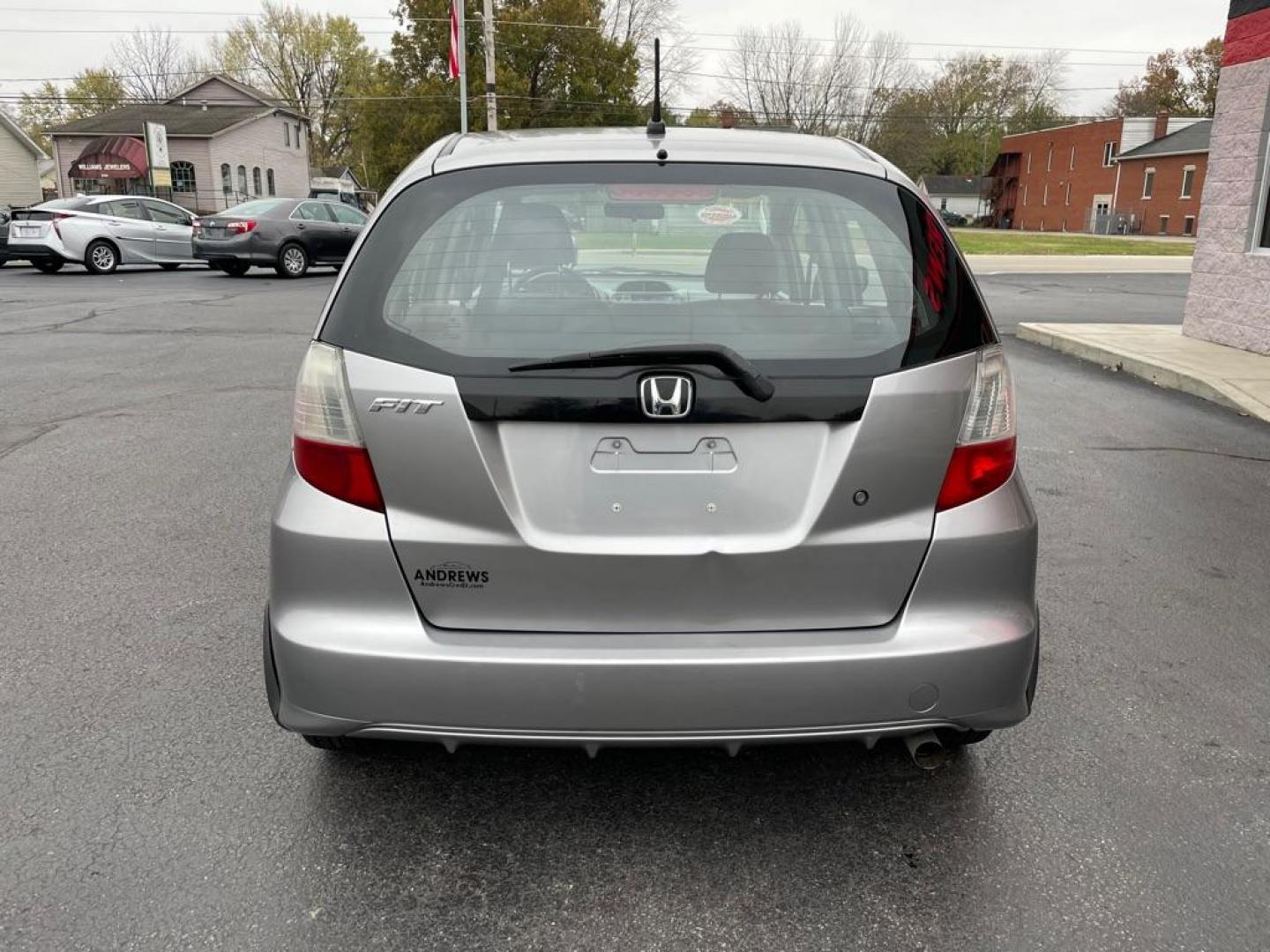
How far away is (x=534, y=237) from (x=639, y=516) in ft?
2.49

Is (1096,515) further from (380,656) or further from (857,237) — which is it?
(380,656)

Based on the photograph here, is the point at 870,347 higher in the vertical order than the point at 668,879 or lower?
higher

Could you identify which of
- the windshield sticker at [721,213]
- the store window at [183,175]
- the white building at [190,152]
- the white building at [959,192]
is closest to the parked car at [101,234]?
the windshield sticker at [721,213]

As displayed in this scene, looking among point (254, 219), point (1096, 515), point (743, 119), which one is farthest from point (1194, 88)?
point (1096, 515)

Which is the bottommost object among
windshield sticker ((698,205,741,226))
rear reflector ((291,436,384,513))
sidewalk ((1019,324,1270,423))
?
sidewalk ((1019,324,1270,423))

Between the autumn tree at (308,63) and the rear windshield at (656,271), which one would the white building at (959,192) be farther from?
the rear windshield at (656,271)

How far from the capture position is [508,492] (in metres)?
2.35

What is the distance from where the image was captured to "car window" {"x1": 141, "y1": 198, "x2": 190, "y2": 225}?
904 inches

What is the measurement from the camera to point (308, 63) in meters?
77.9

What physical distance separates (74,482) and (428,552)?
4.58 m

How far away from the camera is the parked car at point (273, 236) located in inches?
802

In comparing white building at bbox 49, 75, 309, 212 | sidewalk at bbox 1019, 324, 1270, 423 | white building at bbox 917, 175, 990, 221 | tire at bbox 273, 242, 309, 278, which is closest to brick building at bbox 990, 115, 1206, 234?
white building at bbox 917, 175, 990, 221

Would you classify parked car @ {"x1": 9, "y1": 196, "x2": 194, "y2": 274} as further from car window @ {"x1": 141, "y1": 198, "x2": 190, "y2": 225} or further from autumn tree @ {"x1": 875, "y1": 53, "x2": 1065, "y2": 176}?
autumn tree @ {"x1": 875, "y1": 53, "x2": 1065, "y2": 176}

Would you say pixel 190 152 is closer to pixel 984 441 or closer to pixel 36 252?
pixel 36 252
